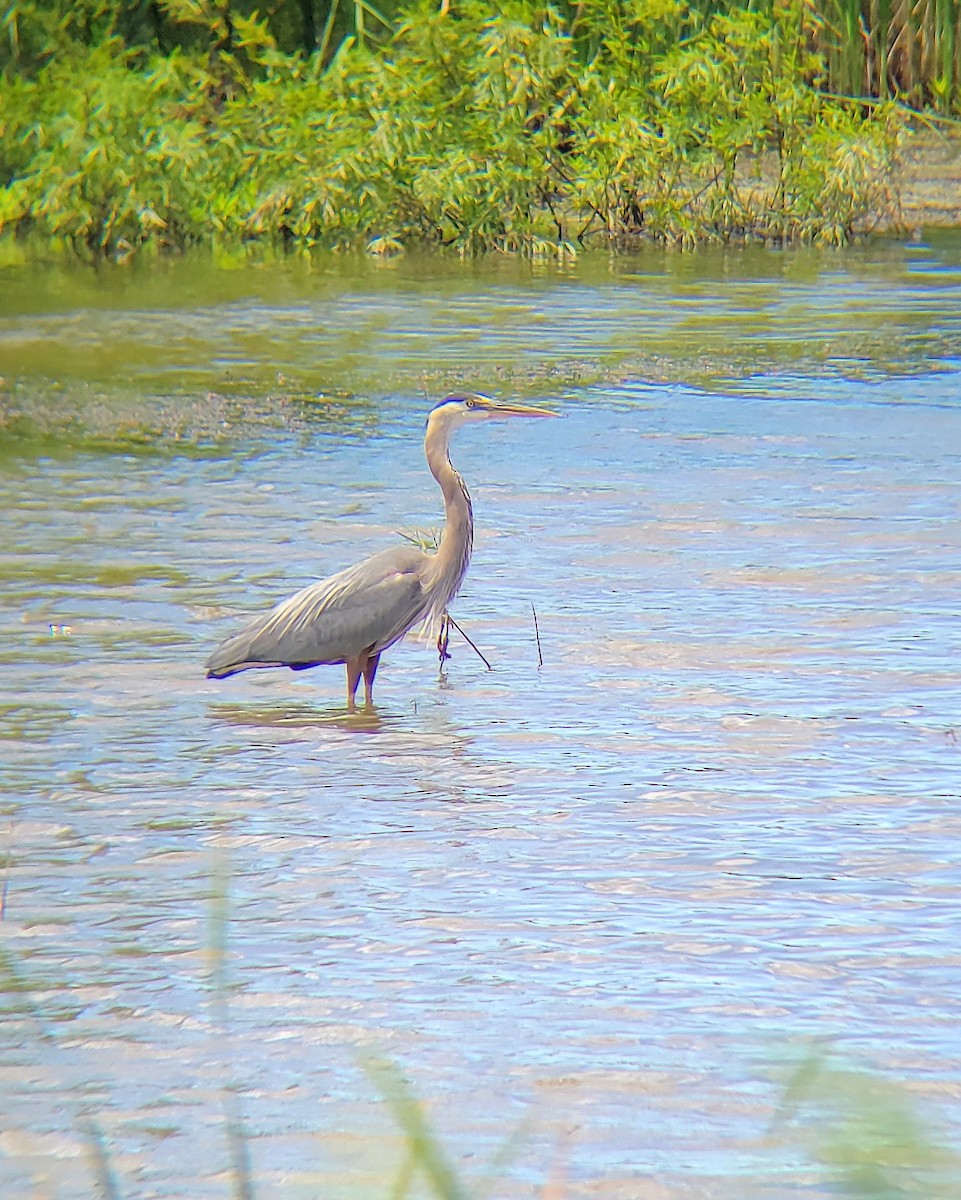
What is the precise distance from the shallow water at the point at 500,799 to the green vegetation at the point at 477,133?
7195mm

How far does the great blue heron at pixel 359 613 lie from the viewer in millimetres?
6668

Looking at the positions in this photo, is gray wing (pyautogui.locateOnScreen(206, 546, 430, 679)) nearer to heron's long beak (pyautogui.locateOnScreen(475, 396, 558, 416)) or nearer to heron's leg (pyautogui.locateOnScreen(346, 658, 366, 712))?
heron's leg (pyautogui.locateOnScreen(346, 658, 366, 712))

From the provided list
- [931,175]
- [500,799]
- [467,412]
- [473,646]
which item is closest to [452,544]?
[473,646]

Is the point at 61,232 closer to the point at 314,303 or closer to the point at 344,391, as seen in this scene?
the point at 314,303

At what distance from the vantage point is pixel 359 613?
6.70 meters

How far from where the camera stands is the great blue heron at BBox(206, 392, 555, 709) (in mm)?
6668

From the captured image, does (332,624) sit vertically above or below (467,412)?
below

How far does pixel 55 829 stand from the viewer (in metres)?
5.33

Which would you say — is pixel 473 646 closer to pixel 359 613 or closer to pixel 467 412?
pixel 359 613

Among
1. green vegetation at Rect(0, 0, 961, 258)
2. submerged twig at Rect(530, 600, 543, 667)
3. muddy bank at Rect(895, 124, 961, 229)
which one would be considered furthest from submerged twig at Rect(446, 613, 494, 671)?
muddy bank at Rect(895, 124, 961, 229)

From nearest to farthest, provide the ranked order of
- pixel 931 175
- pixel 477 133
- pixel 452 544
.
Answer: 1. pixel 452 544
2. pixel 477 133
3. pixel 931 175

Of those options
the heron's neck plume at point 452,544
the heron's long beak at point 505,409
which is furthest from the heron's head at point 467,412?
the heron's neck plume at point 452,544

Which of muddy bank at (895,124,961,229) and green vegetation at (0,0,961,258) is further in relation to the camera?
muddy bank at (895,124,961,229)

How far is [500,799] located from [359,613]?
4.23 ft
